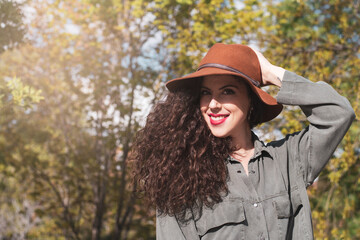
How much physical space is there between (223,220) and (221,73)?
670mm

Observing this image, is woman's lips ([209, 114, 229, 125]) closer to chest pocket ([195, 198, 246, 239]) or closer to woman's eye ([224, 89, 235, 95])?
woman's eye ([224, 89, 235, 95])

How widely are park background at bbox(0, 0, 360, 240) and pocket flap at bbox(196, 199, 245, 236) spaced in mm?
2239

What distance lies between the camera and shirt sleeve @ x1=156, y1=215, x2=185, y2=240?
5.49 feet

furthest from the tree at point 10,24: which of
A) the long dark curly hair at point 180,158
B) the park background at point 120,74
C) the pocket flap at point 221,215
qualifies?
the pocket flap at point 221,215

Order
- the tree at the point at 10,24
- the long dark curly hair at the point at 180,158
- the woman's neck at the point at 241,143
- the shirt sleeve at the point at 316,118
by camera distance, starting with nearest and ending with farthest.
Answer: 1. the shirt sleeve at the point at 316,118
2. the long dark curly hair at the point at 180,158
3. the woman's neck at the point at 241,143
4. the tree at the point at 10,24

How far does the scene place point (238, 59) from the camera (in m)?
1.77

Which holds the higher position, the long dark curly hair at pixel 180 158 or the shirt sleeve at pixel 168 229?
the long dark curly hair at pixel 180 158

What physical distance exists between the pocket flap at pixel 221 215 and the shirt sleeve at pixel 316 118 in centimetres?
37

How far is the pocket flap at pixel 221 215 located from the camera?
1.68 meters

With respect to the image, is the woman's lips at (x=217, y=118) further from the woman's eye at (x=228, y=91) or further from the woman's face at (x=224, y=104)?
the woman's eye at (x=228, y=91)

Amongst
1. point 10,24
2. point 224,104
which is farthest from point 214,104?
point 10,24

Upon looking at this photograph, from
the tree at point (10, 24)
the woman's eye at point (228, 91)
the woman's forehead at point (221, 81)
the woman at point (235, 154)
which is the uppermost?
the tree at point (10, 24)

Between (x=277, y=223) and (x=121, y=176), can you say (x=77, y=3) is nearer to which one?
(x=121, y=176)

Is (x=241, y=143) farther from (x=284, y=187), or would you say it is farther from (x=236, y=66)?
(x=236, y=66)
